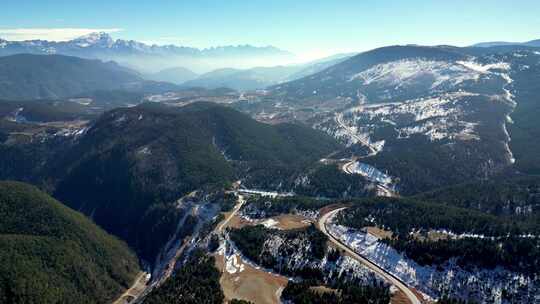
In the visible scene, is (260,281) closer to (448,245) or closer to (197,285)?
(197,285)

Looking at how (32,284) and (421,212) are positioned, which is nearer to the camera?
(32,284)

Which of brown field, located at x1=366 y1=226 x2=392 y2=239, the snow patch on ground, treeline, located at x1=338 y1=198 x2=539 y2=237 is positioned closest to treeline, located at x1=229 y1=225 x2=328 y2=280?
the snow patch on ground

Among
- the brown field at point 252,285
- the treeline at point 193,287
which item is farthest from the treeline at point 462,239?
the treeline at point 193,287

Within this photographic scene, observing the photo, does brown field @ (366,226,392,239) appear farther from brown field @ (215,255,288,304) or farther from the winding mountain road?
brown field @ (215,255,288,304)

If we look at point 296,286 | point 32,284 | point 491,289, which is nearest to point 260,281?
point 296,286

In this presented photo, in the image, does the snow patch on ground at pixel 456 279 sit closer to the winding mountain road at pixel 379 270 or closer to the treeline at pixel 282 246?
the winding mountain road at pixel 379 270

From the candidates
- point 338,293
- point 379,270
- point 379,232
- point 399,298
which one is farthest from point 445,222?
point 338,293
